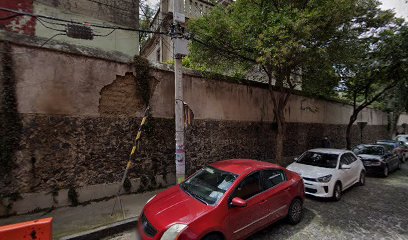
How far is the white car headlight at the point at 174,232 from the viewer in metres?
3.37

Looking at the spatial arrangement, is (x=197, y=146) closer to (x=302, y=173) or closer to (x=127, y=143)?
(x=127, y=143)

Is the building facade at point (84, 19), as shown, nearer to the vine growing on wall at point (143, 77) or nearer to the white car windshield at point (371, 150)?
the vine growing on wall at point (143, 77)

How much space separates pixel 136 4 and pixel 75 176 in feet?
27.1

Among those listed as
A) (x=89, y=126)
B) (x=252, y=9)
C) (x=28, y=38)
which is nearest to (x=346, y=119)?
(x=252, y=9)

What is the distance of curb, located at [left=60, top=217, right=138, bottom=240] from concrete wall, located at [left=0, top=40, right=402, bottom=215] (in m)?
1.77

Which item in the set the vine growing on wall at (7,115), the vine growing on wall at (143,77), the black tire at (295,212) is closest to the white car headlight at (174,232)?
the black tire at (295,212)

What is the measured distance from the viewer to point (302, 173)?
7309mm

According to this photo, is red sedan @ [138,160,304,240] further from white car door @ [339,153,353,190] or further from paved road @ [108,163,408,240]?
white car door @ [339,153,353,190]

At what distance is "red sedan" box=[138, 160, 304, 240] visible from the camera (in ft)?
11.8

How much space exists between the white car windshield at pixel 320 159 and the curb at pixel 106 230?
6003 millimetres

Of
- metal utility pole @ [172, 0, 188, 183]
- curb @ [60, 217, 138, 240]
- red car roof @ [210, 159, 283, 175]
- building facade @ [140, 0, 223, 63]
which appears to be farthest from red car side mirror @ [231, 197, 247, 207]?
building facade @ [140, 0, 223, 63]

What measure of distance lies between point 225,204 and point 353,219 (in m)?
3.91

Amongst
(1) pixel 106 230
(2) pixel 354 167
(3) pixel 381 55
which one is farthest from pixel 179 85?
(3) pixel 381 55

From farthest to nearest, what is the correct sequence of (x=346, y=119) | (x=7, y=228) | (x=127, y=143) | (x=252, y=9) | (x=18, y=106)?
(x=346, y=119) < (x=252, y=9) < (x=127, y=143) < (x=18, y=106) < (x=7, y=228)
